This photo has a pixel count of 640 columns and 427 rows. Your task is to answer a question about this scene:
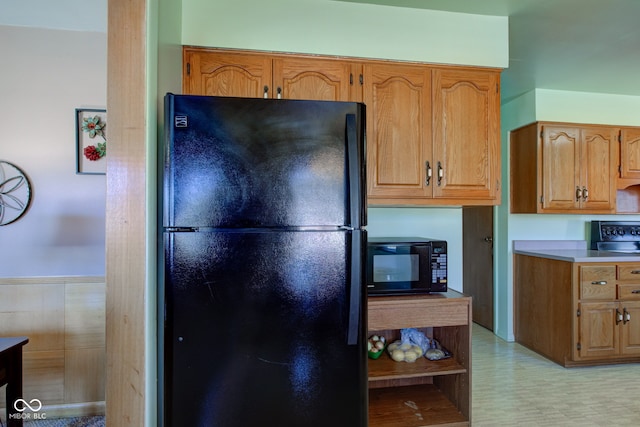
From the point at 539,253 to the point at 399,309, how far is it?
213cm

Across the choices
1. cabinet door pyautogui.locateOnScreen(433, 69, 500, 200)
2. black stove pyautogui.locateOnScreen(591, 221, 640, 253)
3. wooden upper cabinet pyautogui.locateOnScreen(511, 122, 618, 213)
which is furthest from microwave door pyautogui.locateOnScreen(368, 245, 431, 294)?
black stove pyautogui.locateOnScreen(591, 221, 640, 253)

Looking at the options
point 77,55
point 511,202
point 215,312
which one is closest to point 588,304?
point 511,202

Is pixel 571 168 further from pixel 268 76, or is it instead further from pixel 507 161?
pixel 268 76

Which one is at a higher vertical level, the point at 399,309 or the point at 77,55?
the point at 77,55

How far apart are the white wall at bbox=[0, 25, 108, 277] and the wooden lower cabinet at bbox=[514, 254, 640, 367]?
3524 mm

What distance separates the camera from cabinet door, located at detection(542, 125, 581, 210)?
3.03 metres

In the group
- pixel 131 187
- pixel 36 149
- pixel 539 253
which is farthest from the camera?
pixel 539 253

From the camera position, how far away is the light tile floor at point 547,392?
2.07 metres

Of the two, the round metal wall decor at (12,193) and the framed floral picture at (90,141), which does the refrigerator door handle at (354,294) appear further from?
the round metal wall decor at (12,193)

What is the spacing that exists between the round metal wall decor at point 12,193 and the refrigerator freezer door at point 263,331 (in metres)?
1.64

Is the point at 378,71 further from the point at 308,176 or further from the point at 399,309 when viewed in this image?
the point at 399,309

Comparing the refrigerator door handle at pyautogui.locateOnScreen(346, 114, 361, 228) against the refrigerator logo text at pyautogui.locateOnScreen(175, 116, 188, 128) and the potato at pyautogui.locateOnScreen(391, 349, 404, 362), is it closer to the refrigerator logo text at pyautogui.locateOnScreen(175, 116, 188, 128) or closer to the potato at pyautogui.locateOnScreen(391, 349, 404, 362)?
the refrigerator logo text at pyautogui.locateOnScreen(175, 116, 188, 128)

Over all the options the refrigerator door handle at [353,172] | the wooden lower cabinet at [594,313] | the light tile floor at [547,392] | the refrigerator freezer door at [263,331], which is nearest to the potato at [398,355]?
the light tile floor at [547,392]

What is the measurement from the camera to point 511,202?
3.38 meters
